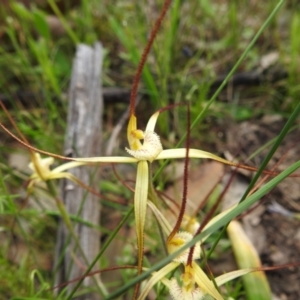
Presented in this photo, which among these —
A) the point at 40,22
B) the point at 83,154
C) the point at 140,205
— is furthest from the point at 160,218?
the point at 40,22

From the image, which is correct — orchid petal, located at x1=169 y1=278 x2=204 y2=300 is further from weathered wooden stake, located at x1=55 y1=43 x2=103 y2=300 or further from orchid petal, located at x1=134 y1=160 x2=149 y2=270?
weathered wooden stake, located at x1=55 y1=43 x2=103 y2=300

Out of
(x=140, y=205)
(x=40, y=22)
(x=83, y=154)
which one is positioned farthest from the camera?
(x=40, y=22)

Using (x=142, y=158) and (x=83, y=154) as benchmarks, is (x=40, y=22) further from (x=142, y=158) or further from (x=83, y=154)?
(x=142, y=158)

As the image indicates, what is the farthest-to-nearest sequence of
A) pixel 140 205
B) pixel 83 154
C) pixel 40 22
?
pixel 40 22, pixel 83 154, pixel 140 205

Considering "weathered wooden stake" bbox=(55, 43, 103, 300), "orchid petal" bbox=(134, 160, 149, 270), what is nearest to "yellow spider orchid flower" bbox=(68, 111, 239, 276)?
"orchid petal" bbox=(134, 160, 149, 270)

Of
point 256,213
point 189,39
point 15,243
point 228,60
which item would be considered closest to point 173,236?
point 256,213

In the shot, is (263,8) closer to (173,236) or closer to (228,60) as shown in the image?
(228,60)

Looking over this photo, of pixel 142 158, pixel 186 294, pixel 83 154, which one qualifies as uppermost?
pixel 83 154

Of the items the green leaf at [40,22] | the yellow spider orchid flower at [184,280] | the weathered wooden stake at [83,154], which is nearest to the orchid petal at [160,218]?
the yellow spider orchid flower at [184,280]
